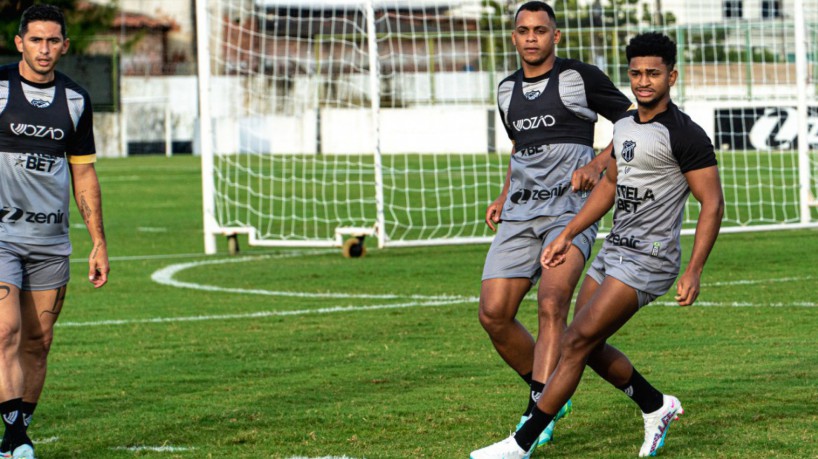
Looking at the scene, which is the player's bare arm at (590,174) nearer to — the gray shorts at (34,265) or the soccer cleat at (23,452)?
the gray shorts at (34,265)

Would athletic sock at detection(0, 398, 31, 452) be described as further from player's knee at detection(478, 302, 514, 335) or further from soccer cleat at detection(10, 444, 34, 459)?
player's knee at detection(478, 302, 514, 335)

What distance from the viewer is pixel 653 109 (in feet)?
19.2

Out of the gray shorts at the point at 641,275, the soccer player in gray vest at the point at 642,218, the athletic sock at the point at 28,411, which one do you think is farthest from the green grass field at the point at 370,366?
the gray shorts at the point at 641,275

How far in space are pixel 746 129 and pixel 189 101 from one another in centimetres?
3413

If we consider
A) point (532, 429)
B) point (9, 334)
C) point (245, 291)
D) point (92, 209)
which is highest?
point (92, 209)

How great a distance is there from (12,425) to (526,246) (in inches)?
94.9

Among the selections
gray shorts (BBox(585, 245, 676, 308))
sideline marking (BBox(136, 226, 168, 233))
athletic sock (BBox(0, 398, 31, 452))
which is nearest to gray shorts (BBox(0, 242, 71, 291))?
athletic sock (BBox(0, 398, 31, 452))

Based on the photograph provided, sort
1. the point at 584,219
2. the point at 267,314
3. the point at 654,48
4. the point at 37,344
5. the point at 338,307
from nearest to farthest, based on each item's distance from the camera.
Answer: the point at 654,48 → the point at 584,219 → the point at 37,344 → the point at 267,314 → the point at 338,307

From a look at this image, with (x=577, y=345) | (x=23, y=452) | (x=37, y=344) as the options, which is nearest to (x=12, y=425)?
(x=23, y=452)

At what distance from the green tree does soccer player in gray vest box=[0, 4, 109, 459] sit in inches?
1744

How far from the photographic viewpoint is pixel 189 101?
5488cm

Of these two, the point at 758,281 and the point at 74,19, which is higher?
the point at 74,19

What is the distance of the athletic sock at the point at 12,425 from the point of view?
19.5 feet

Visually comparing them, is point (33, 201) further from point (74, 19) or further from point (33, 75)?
point (74, 19)
